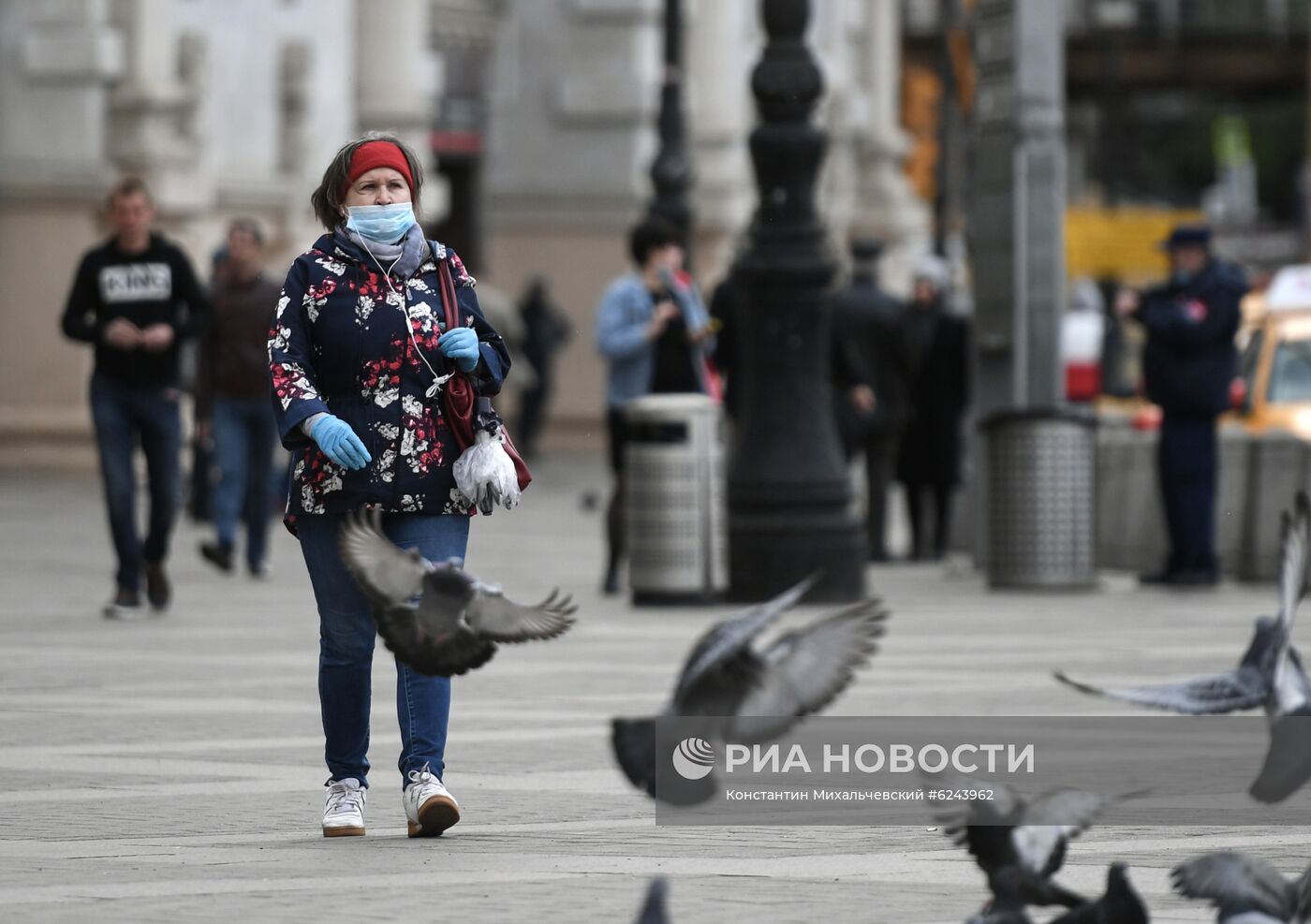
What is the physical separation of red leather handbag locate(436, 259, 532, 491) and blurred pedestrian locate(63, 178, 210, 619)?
6195mm

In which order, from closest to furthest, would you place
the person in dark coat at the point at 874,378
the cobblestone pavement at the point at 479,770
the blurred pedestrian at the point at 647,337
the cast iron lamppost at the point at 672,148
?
1. the cobblestone pavement at the point at 479,770
2. the blurred pedestrian at the point at 647,337
3. the person in dark coat at the point at 874,378
4. the cast iron lamppost at the point at 672,148

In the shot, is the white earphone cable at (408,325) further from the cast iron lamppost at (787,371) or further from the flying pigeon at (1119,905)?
the cast iron lamppost at (787,371)

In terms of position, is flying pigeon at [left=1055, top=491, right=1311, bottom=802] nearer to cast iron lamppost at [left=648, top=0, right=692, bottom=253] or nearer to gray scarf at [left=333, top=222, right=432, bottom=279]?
gray scarf at [left=333, top=222, right=432, bottom=279]

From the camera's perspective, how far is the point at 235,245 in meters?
16.2

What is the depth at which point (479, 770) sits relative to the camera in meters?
8.41

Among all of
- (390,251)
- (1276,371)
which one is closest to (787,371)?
(1276,371)

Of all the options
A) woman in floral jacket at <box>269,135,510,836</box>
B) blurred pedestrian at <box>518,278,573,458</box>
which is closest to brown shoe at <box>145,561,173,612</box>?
woman in floral jacket at <box>269,135,510,836</box>

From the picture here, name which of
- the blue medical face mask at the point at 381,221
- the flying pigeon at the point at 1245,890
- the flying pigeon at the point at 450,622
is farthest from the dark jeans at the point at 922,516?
the flying pigeon at the point at 1245,890

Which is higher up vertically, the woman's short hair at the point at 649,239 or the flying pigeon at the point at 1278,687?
the woman's short hair at the point at 649,239

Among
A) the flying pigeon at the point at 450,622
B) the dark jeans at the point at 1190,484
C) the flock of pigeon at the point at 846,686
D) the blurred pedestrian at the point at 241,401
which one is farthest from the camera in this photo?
the blurred pedestrian at the point at 241,401

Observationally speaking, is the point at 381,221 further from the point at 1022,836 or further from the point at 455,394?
the point at 1022,836

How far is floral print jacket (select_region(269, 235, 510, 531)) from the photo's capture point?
706 centimetres

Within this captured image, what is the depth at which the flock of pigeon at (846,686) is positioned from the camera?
16.7 ft

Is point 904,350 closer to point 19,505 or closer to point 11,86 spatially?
point 19,505
